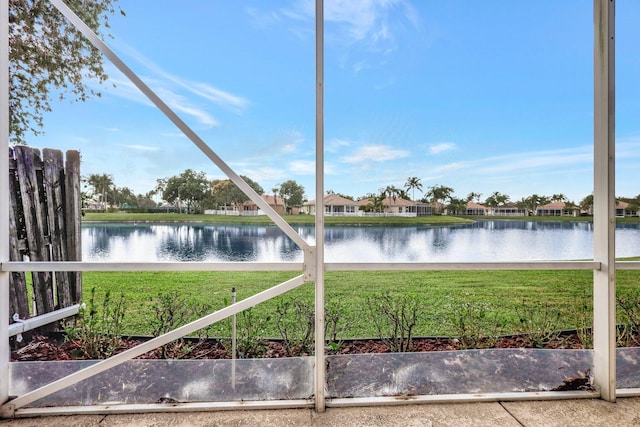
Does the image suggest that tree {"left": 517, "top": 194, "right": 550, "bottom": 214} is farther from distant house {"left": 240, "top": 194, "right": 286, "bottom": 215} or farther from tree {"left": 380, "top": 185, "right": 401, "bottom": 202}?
distant house {"left": 240, "top": 194, "right": 286, "bottom": 215}

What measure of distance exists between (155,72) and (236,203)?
904 mm

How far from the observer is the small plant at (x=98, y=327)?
1.72 m

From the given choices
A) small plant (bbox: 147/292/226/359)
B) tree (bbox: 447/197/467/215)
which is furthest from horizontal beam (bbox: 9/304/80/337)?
tree (bbox: 447/197/467/215)

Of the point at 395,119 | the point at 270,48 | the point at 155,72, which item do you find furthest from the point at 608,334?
the point at 155,72

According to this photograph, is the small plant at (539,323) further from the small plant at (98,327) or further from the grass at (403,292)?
the small plant at (98,327)

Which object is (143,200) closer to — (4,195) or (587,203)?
(4,195)

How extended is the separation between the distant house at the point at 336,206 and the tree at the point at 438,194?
1.65 feet

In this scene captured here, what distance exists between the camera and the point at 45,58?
68.0 inches

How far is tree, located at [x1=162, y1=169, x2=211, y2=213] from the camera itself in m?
1.80

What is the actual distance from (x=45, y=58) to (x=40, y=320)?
1593 mm

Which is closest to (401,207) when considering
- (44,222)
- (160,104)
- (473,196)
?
(473,196)

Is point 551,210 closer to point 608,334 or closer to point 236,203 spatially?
point 608,334

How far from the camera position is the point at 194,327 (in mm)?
1493

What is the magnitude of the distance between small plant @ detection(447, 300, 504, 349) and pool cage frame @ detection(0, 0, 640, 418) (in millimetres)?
296
